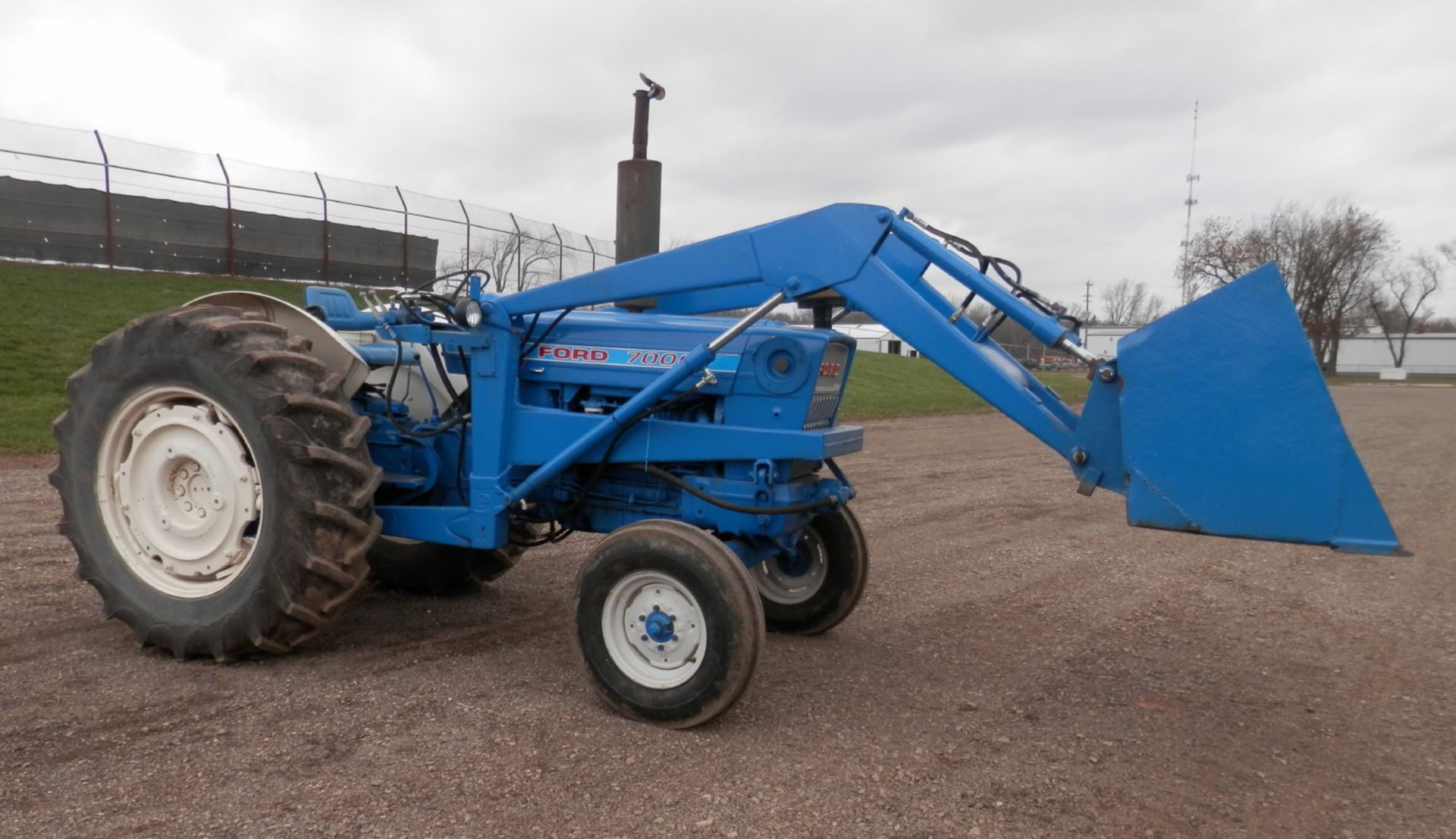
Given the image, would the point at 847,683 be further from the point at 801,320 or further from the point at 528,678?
the point at 801,320

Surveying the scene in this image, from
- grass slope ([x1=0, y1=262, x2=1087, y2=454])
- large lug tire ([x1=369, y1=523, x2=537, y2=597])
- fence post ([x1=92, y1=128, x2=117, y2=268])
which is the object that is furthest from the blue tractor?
fence post ([x1=92, y1=128, x2=117, y2=268])

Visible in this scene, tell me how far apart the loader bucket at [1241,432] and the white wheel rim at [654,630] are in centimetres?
170

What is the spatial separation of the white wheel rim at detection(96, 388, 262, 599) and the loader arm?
1.26 meters

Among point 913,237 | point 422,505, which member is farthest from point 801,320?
point 422,505

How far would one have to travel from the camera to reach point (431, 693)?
4078mm

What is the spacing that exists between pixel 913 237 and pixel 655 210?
1.64 m

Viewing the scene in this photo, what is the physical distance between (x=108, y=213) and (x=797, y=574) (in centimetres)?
2010

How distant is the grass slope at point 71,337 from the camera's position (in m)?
12.1

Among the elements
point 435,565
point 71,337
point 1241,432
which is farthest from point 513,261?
point 71,337

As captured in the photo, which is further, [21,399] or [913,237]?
[21,399]

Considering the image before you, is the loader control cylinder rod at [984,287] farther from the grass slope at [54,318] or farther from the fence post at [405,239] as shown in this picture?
the fence post at [405,239]

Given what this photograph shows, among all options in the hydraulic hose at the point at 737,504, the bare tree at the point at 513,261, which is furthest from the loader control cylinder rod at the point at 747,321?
the bare tree at the point at 513,261

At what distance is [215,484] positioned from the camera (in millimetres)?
4395

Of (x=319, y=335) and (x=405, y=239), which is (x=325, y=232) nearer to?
(x=405, y=239)
